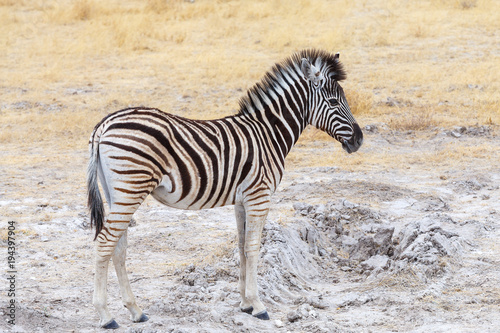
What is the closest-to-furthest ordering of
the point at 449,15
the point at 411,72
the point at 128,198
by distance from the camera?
the point at 128,198, the point at 411,72, the point at 449,15

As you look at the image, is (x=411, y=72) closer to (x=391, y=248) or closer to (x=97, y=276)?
(x=391, y=248)

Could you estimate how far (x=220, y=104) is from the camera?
13945mm

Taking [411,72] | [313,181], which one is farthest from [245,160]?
[411,72]

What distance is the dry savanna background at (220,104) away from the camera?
625 centimetres

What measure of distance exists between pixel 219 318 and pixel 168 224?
288 centimetres

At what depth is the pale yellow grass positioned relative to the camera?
13422mm

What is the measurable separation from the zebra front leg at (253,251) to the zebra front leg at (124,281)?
0.91 m

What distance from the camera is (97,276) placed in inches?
200

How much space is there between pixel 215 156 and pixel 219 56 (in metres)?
11.6

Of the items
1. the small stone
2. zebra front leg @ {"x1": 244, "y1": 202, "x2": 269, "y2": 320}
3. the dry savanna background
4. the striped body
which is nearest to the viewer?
the striped body

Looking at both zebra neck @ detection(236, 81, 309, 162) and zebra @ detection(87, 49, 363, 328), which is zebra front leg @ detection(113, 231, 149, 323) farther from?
zebra neck @ detection(236, 81, 309, 162)

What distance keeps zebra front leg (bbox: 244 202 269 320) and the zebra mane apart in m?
0.92

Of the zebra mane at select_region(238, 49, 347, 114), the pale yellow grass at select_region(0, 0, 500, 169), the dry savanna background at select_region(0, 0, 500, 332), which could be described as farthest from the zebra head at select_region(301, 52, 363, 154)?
the pale yellow grass at select_region(0, 0, 500, 169)

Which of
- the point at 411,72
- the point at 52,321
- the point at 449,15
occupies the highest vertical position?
the point at 449,15
